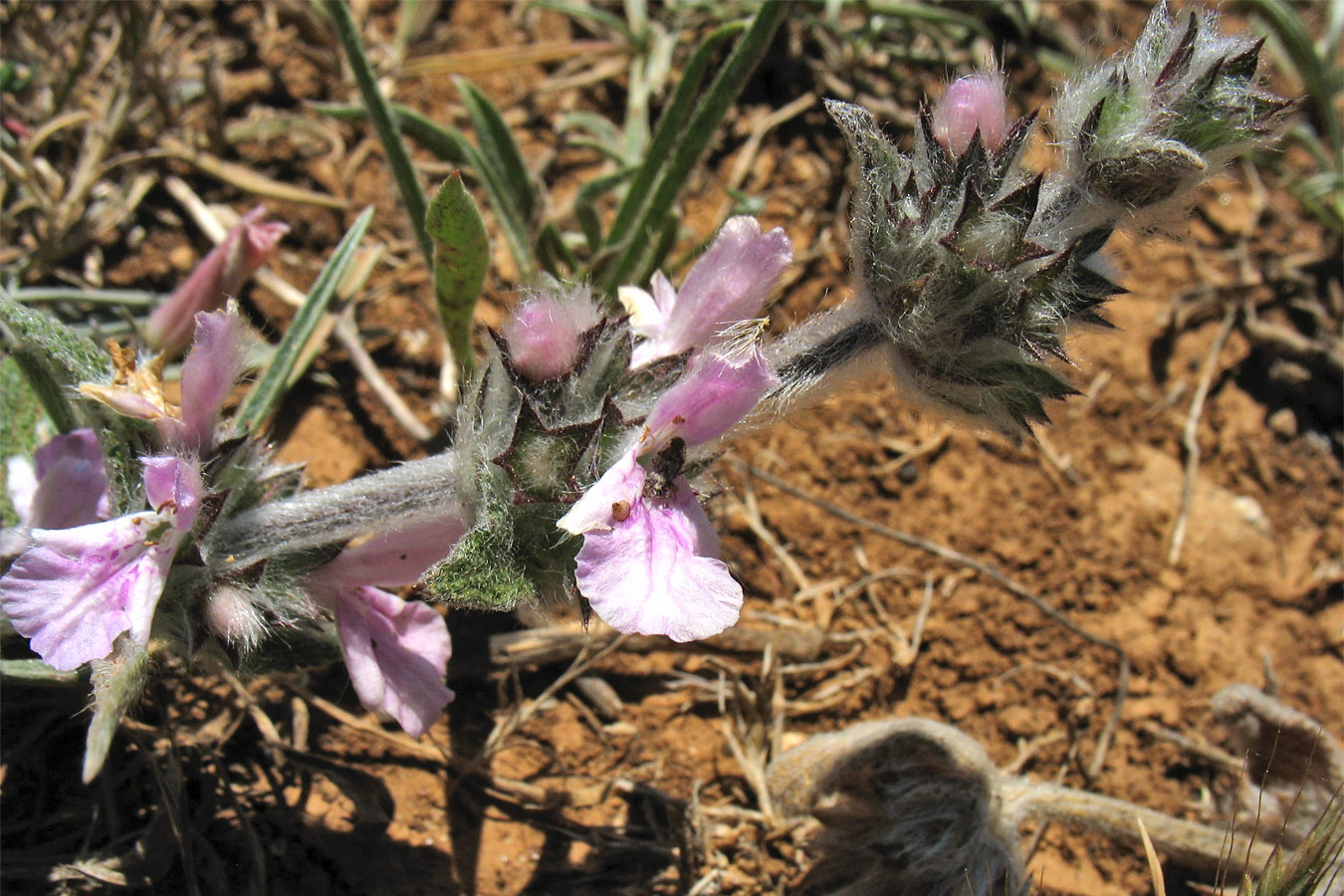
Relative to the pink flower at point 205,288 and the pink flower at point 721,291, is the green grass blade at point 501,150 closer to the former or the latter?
the pink flower at point 205,288

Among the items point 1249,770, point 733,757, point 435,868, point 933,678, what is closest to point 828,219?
point 933,678

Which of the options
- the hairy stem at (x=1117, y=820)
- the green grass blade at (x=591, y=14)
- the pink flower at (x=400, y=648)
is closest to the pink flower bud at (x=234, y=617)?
the pink flower at (x=400, y=648)

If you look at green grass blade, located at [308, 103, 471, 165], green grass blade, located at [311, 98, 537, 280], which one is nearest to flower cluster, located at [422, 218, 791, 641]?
green grass blade, located at [311, 98, 537, 280]

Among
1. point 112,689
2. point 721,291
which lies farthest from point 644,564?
point 112,689

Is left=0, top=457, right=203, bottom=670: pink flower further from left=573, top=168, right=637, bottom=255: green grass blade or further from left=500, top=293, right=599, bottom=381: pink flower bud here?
left=573, top=168, right=637, bottom=255: green grass blade

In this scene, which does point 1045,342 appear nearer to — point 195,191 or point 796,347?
point 796,347
